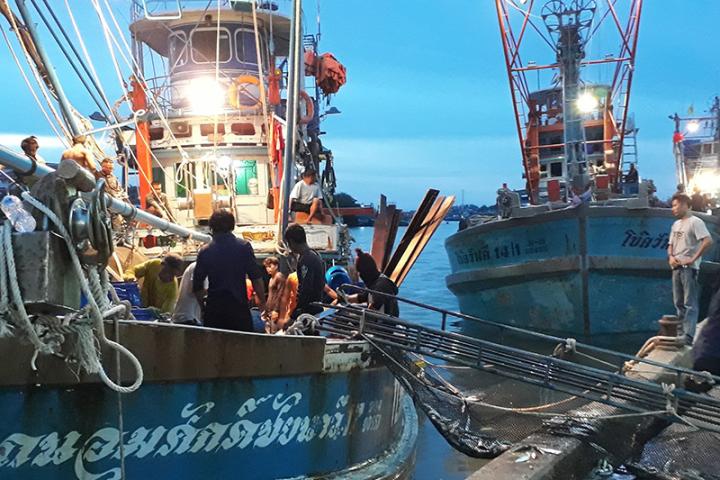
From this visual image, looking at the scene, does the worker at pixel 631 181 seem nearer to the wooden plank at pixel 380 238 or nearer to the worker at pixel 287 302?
the wooden plank at pixel 380 238

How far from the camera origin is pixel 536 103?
2609cm

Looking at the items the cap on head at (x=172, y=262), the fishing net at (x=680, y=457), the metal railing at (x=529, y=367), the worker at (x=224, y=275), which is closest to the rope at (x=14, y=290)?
the worker at (x=224, y=275)

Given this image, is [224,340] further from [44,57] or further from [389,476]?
[44,57]

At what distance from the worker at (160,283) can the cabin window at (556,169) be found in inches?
751

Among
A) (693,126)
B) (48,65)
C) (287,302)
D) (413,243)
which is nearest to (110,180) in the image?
(48,65)

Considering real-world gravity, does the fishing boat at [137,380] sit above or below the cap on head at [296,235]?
below

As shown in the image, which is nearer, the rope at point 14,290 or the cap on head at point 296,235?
the rope at point 14,290

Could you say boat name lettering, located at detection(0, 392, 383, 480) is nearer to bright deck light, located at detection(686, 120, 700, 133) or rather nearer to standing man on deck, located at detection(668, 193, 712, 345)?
standing man on deck, located at detection(668, 193, 712, 345)

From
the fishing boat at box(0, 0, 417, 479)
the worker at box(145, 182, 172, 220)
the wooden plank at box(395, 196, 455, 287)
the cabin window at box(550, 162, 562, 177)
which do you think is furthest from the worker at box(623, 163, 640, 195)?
the fishing boat at box(0, 0, 417, 479)

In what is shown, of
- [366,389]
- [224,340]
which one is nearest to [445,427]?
[366,389]

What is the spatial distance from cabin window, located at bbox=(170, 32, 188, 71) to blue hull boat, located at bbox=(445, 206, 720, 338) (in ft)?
25.5

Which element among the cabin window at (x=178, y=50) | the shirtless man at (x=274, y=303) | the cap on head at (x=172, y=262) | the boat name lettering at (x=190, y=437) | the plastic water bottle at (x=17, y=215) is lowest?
the boat name lettering at (x=190, y=437)

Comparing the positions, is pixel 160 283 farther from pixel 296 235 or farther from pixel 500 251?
pixel 500 251

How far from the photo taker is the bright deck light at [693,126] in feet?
133
